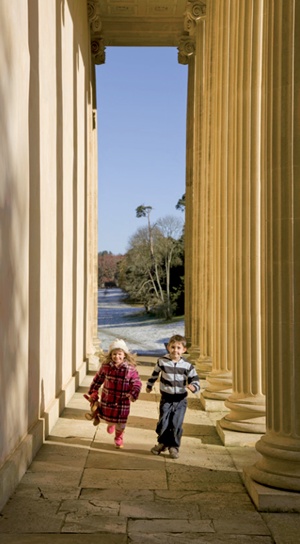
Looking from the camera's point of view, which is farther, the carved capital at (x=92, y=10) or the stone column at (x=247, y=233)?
the carved capital at (x=92, y=10)

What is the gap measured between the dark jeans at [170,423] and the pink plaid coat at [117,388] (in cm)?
114

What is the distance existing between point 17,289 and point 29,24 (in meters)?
7.59

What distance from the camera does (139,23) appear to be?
57.9 meters

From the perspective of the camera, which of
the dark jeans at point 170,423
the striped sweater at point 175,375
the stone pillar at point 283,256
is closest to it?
the stone pillar at point 283,256

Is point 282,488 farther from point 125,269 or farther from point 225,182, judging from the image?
point 125,269

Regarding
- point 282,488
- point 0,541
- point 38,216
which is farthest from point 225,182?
point 0,541

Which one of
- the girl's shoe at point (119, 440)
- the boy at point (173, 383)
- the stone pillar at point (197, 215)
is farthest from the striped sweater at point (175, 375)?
the stone pillar at point (197, 215)

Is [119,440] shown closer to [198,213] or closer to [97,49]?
[198,213]

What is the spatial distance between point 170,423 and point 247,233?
636 centimetres

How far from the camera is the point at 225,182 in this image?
31406mm

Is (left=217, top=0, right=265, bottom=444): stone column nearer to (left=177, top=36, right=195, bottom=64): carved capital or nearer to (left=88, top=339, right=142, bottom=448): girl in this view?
(left=88, top=339, right=142, bottom=448): girl

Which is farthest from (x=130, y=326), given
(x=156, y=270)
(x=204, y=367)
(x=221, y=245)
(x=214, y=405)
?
(x=214, y=405)

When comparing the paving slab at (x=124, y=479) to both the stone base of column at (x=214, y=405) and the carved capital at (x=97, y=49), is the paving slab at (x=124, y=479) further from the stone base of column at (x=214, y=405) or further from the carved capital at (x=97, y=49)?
the carved capital at (x=97, y=49)

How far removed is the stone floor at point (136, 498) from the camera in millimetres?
14430
